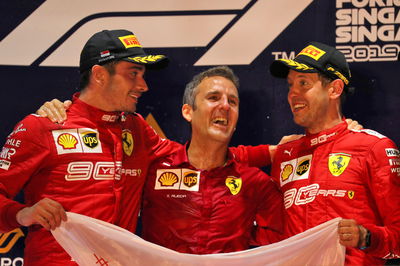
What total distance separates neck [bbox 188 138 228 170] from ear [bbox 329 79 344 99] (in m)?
0.64

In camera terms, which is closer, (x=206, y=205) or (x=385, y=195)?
(x=385, y=195)

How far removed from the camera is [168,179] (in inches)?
126

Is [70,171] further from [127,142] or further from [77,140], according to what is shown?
[127,142]

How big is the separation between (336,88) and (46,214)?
1.68 m

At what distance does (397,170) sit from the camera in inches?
114

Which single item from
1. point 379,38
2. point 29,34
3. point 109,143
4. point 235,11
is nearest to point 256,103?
point 235,11

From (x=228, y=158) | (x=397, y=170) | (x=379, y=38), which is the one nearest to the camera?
(x=397, y=170)

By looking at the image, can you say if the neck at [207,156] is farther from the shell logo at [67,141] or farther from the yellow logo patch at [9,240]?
the yellow logo patch at [9,240]

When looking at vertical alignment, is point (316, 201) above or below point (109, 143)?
below

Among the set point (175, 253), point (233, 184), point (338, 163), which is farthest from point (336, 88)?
point (175, 253)

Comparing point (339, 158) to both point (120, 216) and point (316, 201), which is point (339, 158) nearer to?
point (316, 201)

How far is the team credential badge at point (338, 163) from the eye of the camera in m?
3.00

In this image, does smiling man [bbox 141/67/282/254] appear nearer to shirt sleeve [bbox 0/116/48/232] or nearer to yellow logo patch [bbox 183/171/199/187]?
yellow logo patch [bbox 183/171/199/187]

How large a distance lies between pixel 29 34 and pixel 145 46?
77 centimetres
